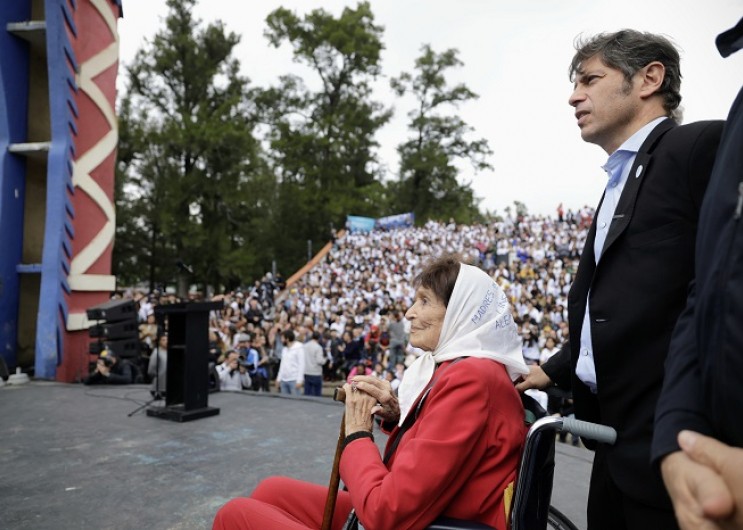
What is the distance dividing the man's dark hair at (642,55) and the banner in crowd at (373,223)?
25668 millimetres

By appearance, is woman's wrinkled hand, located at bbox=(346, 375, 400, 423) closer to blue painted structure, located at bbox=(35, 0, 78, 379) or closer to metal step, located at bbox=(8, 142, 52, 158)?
blue painted structure, located at bbox=(35, 0, 78, 379)


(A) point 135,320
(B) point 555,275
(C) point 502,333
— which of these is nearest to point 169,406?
(A) point 135,320

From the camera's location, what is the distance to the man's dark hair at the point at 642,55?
4.94ft

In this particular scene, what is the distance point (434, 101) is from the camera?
3497cm

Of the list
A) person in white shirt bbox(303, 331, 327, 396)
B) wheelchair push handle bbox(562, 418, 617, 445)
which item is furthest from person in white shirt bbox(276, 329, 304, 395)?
wheelchair push handle bbox(562, 418, 617, 445)

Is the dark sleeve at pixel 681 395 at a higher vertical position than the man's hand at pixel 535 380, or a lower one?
higher

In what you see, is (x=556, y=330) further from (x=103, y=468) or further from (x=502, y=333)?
(x=502, y=333)

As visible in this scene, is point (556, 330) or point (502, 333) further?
point (556, 330)

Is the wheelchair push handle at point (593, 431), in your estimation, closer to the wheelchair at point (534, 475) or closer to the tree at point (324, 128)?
the wheelchair at point (534, 475)

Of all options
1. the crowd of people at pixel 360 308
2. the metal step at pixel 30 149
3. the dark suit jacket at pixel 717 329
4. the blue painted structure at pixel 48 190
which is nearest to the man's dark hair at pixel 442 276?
the crowd of people at pixel 360 308

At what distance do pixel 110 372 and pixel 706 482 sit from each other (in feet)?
27.1

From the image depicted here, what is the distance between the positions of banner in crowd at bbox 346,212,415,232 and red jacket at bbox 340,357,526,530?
25790 millimetres

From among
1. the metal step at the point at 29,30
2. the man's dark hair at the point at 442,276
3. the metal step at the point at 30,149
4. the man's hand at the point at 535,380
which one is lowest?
the man's hand at the point at 535,380

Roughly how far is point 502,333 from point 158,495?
2593mm
